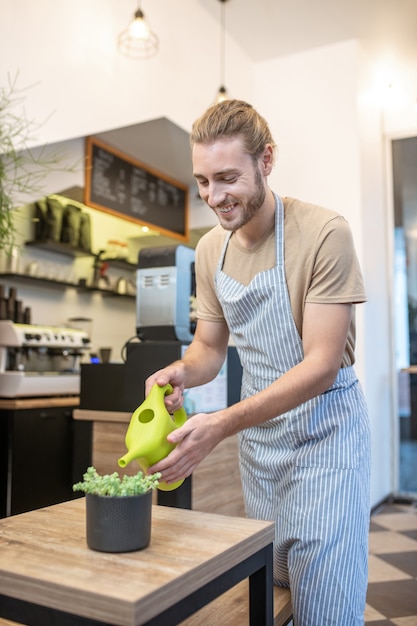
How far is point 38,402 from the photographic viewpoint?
326 centimetres

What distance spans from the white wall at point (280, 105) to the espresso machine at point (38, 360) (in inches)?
40.6

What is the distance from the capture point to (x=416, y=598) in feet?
8.58

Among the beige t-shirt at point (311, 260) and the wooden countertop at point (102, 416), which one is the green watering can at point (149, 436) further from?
the wooden countertop at point (102, 416)

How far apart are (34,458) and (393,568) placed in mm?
1939

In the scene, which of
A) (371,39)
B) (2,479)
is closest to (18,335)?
(2,479)

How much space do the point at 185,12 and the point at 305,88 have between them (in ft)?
3.20

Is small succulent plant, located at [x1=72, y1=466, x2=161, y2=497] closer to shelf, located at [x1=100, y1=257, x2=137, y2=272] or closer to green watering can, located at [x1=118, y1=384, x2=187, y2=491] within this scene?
green watering can, located at [x1=118, y1=384, x2=187, y2=491]

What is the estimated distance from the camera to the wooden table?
69 cm

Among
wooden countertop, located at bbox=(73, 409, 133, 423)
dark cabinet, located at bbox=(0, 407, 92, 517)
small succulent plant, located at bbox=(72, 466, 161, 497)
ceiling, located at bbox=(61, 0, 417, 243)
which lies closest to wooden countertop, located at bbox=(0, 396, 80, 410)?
dark cabinet, located at bbox=(0, 407, 92, 517)

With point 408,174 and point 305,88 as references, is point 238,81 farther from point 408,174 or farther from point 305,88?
point 408,174

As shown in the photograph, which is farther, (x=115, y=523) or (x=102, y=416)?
(x=102, y=416)

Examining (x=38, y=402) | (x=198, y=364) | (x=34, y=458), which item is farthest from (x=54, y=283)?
(x=198, y=364)

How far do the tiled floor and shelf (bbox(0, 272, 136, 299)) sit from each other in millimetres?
2783

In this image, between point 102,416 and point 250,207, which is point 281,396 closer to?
point 250,207
